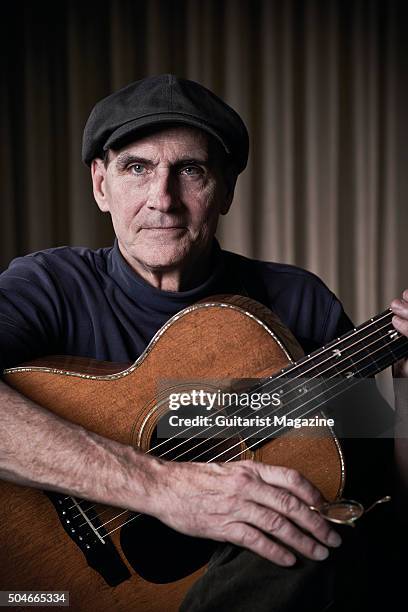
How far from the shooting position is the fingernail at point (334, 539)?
2.97 ft

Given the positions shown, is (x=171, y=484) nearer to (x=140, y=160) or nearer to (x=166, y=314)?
(x=166, y=314)

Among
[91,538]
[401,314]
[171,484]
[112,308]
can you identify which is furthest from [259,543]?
[112,308]

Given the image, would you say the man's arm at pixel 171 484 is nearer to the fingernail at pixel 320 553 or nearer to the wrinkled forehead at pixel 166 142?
the fingernail at pixel 320 553

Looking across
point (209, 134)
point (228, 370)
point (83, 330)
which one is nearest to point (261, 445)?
point (228, 370)

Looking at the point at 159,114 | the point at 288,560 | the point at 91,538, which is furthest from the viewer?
the point at 159,114

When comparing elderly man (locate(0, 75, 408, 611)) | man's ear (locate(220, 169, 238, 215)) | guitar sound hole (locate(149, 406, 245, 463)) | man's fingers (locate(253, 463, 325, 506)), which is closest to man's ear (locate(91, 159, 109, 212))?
elderly man (locate(0, 75, 408, 611))

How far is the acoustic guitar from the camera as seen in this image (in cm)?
102

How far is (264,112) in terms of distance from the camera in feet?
7.81

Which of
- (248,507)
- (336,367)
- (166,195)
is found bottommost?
(248,507)

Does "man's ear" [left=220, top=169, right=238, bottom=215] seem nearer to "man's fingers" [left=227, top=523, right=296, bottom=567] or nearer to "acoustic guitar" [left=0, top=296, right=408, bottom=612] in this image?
"acoustic guitar" [left=0, top=296, right=408, bottom=612]

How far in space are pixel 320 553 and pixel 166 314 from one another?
0.54m

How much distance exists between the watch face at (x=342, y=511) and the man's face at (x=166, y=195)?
532mm

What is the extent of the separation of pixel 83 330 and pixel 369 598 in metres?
0.66

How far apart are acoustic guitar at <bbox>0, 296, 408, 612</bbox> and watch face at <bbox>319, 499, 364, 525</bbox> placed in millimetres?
102
